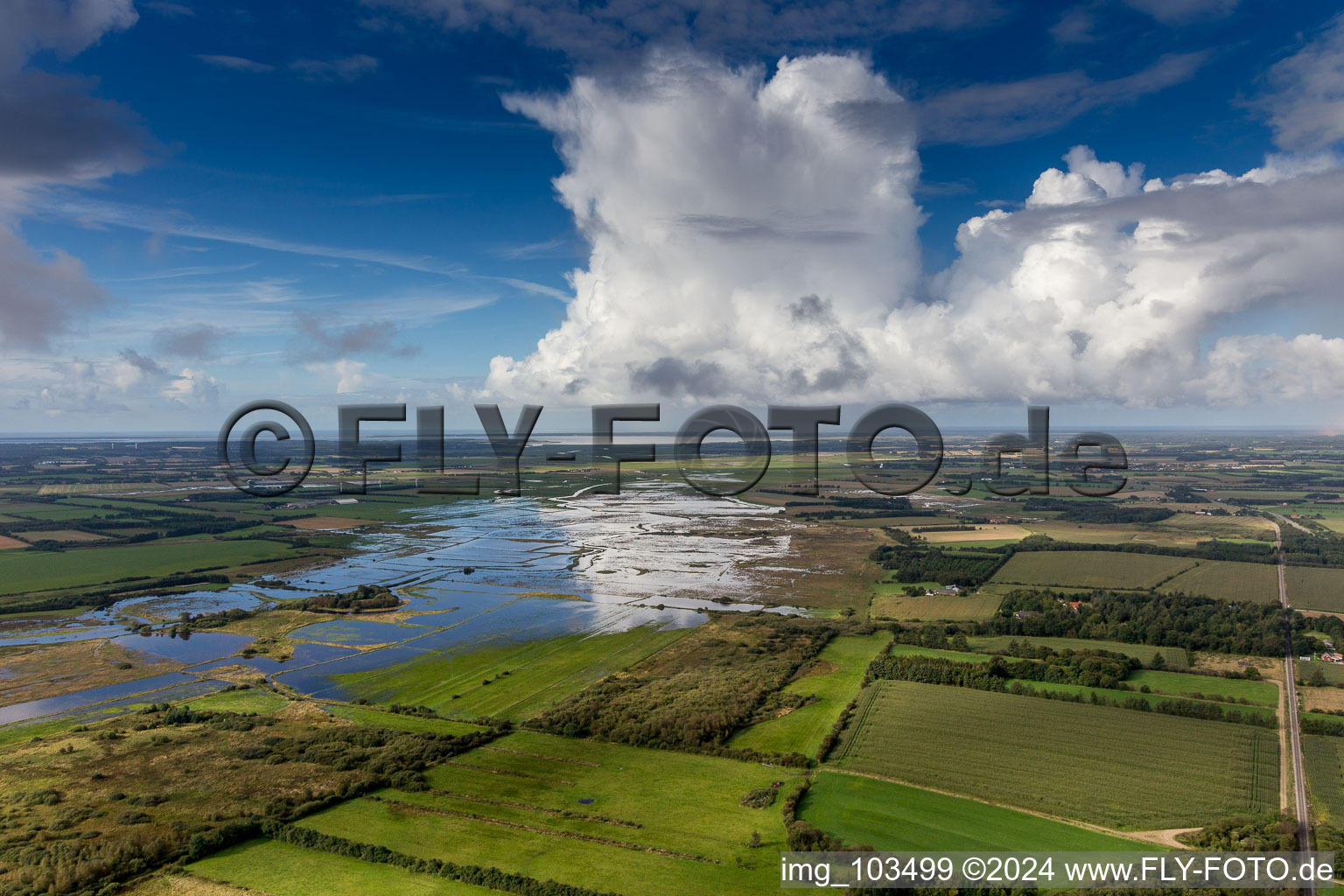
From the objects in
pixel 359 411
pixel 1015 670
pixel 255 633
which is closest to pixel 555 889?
pixel 1015 670

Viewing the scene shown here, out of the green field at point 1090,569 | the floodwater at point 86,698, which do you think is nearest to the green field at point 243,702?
the floodwater at point 86,698

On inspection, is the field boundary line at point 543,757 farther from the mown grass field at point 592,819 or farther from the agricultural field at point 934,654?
the agricultural field at point 934,654

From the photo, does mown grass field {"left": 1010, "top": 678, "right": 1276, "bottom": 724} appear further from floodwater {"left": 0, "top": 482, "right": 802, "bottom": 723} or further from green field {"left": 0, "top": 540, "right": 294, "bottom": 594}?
green field {"left": 0, "top": 540, "right": 294, "bottom": 594}

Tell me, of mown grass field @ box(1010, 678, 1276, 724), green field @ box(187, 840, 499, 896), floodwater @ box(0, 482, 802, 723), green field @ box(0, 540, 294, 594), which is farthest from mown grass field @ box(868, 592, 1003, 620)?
green field @ box(0, 540, 294, 594)

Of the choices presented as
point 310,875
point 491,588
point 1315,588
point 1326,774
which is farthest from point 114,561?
point 1315,588

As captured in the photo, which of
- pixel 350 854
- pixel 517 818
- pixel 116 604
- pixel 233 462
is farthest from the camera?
pixel 233 462

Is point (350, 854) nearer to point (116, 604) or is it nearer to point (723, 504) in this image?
point (116, 604)

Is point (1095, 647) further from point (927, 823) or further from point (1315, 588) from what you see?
point (1315, 588)
